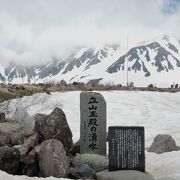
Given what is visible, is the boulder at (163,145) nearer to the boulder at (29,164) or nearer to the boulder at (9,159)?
the boulder at (29,164)

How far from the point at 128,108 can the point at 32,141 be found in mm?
20644

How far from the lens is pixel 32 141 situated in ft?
38.8

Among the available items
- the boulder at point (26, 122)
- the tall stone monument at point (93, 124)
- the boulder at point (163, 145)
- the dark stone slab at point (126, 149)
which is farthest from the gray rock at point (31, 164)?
the boulder at point (163, 145)

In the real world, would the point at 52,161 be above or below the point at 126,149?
below

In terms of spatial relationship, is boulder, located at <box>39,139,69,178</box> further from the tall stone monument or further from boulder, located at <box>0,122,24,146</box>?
boulder, located at <box>0,122,24,146</box>

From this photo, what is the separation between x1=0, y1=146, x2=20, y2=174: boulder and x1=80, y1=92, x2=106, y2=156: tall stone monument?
7.50ft

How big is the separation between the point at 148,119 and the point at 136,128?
1744 cm

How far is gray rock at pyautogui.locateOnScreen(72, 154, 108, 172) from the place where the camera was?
36.8 feet

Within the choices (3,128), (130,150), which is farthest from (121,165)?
(3,128)

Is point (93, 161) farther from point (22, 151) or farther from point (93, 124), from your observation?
point (22, 151)

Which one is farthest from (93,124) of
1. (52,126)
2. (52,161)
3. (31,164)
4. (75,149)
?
(52,161)

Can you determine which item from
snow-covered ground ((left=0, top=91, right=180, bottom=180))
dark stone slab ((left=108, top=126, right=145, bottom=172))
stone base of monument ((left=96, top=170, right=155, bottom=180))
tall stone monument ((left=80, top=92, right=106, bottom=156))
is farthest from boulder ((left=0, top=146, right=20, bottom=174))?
snow-covered ground ((left=0, top=91, right=180, bottom=180))

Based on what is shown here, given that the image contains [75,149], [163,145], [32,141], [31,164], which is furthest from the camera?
[163,145]

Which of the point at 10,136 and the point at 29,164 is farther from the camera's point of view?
the point at 10,136
